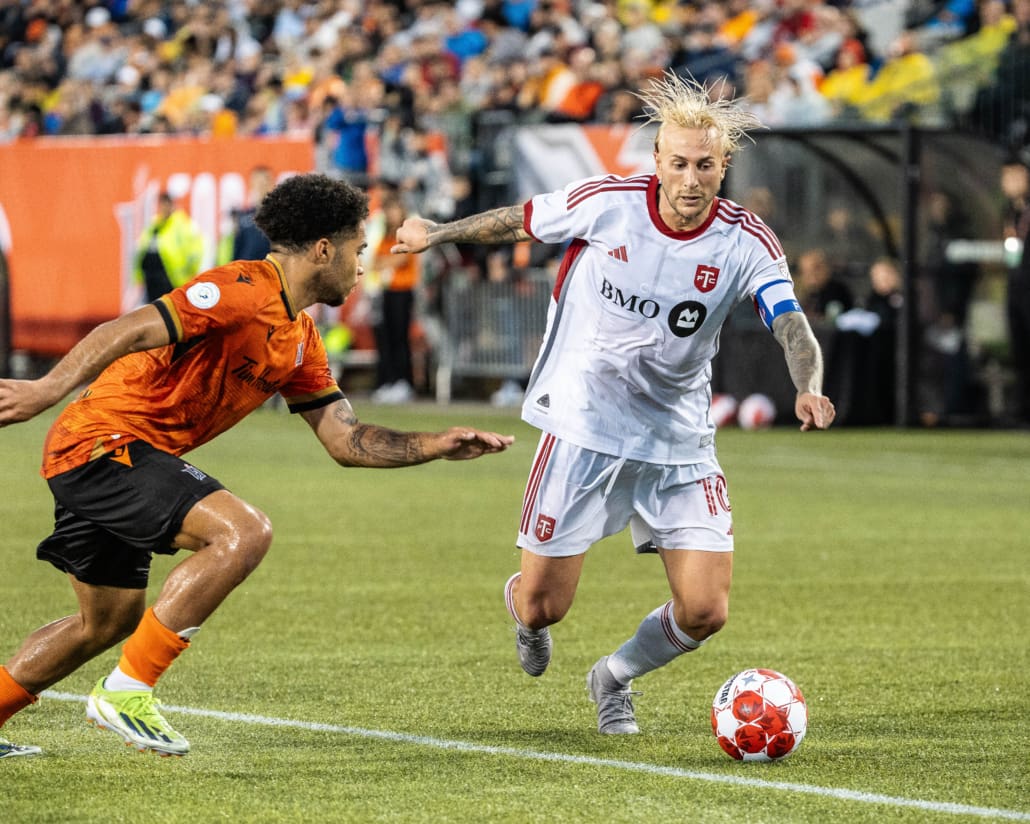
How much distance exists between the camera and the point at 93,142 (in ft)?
82.6

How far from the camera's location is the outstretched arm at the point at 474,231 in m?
6.94

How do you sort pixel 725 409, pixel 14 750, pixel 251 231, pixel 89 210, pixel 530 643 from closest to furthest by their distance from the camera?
pixel 14 750 → pixel 530 643 → pixel 725 409 → pixel 251 231 → pixel 89 210

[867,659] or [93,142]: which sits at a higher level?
[93,142]

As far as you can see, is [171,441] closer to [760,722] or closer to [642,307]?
[642,307]

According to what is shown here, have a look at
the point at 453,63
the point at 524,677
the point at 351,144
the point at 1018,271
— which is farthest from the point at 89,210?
the point at 524,677

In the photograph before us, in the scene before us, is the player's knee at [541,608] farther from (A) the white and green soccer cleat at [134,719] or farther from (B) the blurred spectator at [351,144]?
(B) the blurred spectator at [351,144]

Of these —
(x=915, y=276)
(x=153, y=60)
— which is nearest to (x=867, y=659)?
(x=915, y=276)

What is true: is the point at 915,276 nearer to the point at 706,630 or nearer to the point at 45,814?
the point at 706,630

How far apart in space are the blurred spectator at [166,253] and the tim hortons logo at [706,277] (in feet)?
54.8

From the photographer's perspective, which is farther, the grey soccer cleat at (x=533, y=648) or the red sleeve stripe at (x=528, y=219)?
the grey soccer cleat at (x=533, y=648)

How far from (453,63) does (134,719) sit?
66.9ft

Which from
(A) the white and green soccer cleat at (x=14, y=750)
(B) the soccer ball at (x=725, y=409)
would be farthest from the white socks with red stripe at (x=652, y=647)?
(B) the soccer ball at (x=725, y=409)

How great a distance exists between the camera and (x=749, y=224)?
22.3 ft

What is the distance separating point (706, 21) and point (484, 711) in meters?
17.3
